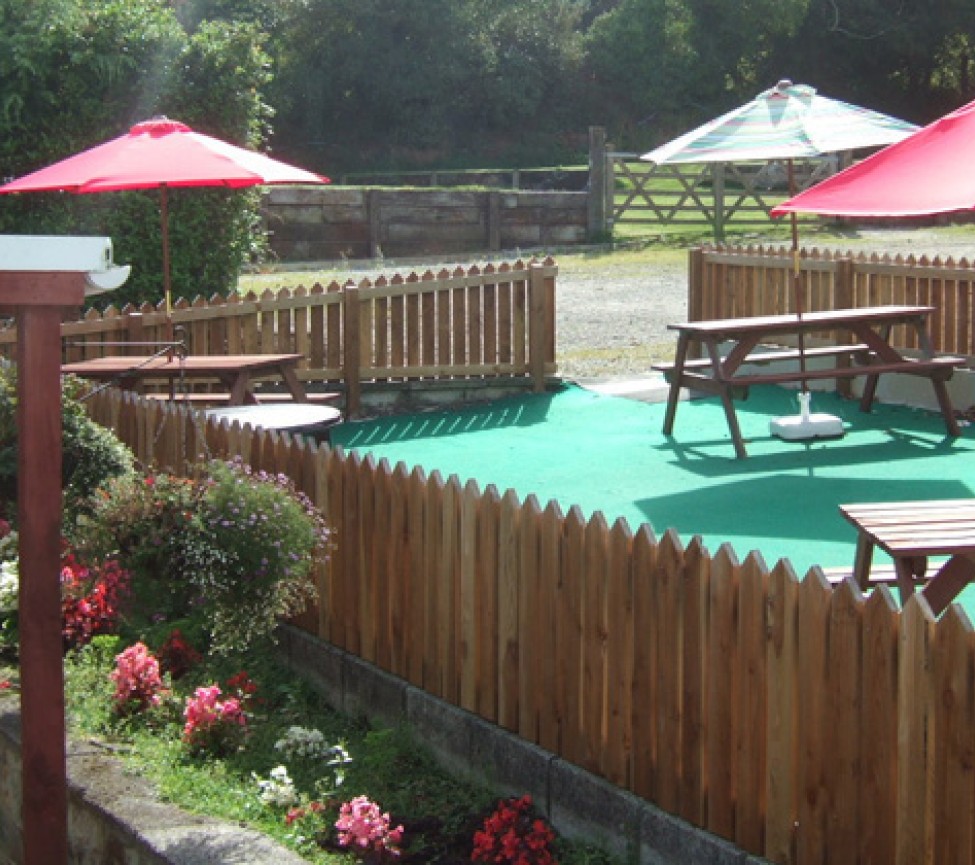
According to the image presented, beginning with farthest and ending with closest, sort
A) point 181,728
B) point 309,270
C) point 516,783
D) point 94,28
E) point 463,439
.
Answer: point 309,270 → point 94,28 → point 463,439 → point 181,728 → point 516,783

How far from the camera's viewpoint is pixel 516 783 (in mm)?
6012

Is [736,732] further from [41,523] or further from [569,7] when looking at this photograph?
[569,7]

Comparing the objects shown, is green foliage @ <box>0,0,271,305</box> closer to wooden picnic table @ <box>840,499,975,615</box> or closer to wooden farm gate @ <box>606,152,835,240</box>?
wooden picnic table @ <box>840,499,975,615</box>

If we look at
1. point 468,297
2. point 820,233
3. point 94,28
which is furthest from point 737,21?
point 468,297

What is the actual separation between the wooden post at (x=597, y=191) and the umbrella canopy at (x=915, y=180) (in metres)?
24.5

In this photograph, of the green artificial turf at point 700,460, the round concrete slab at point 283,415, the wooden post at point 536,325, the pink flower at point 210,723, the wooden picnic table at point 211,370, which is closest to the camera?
the pink flower at point 210,723

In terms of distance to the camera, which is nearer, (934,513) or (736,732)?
(736,732)

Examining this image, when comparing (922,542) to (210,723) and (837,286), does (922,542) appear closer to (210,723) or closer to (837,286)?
(210,723)

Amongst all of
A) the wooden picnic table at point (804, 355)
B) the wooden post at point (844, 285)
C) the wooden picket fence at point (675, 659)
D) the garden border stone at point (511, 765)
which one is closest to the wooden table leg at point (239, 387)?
the wooden picnic table at point (804, 355)

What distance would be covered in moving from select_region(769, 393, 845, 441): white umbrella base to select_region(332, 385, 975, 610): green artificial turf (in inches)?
3.2

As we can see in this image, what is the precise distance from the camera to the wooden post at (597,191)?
102 ft

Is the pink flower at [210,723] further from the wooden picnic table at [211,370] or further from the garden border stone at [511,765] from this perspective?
the wooden picnic table at [211,370]

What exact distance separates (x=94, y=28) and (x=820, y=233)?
57.2 feet

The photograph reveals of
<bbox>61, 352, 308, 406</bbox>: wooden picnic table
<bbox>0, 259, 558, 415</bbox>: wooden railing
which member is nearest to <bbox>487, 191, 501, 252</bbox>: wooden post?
<bbox>0, 259, 558, 415</bbox>: wooden railing
